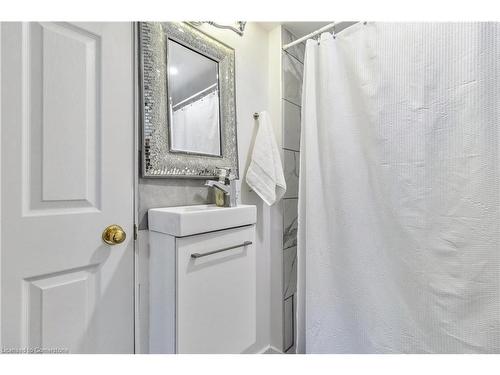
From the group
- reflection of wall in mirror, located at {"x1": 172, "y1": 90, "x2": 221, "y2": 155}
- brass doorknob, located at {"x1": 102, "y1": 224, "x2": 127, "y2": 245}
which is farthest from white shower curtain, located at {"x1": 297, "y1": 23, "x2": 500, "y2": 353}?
brass doorknob, located at {"x1": 102, "y1": 224, "x2": 127, "y2": 245}

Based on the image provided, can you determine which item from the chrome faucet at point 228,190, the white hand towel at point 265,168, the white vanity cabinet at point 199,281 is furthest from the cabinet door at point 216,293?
the white hand towel at point 265,168

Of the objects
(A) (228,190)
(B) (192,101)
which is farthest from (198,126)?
(A) (228,190)

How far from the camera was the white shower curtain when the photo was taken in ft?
2.72

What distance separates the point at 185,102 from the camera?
1.04 meters

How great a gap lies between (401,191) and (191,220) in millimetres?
819

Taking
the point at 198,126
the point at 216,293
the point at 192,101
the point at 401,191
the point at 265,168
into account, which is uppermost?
the point at 192,101

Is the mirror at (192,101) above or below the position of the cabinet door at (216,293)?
above

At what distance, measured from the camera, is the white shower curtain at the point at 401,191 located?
830 mm

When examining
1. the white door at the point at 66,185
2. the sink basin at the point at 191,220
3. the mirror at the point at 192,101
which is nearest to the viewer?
the white door at the point at 66,185

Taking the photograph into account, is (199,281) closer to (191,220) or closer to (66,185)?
(191,220)

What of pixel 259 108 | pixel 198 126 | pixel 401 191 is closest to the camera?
pixel 401 191

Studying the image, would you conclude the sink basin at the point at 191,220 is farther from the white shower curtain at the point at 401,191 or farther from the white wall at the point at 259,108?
the white shower curtain at the point at 401,191

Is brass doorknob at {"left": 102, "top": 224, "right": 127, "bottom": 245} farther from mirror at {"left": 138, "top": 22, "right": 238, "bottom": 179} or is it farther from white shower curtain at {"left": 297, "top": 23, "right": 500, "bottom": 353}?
white shower curtain at {"left": 297, "top": 23, "right": 500, "bottom": 353}
